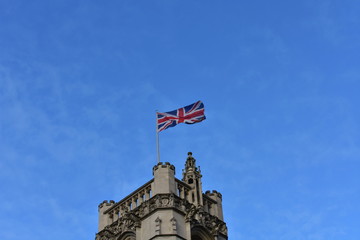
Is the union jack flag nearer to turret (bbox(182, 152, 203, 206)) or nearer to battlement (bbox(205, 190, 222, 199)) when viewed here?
turret (bbox(182, 152, 203, 206))

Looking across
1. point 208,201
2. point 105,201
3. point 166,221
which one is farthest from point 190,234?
point 105,201

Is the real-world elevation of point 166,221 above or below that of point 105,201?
below

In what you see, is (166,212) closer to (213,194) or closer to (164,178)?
(164,178)

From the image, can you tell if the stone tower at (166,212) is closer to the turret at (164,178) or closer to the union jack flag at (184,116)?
the turret at (164,178)

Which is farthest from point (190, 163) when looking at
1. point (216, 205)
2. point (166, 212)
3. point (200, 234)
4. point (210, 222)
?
point (166, 212)

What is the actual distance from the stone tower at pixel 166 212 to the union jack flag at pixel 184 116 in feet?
13.2

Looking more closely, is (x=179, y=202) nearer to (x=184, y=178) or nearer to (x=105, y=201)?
(x=184, y=178)

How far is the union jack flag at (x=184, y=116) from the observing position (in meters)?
52.1

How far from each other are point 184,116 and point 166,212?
32.9 feet

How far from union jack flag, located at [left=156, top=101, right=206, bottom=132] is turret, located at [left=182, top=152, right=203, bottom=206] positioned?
11.0 feet

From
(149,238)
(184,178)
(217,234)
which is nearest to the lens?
(149,238)

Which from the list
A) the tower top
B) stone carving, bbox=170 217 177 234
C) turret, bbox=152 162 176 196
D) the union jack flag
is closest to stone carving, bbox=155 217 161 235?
stone carving, bbox=170 217 177 234

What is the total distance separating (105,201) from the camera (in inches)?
2071

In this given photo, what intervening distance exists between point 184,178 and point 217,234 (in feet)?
19.3
